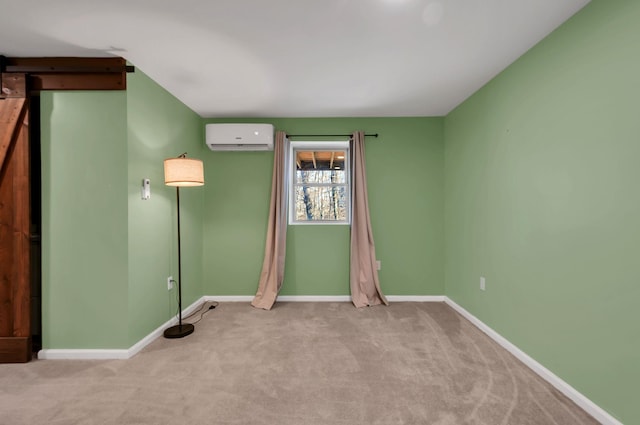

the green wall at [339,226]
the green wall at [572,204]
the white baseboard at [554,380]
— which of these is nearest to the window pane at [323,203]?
the green wall at [339,226]

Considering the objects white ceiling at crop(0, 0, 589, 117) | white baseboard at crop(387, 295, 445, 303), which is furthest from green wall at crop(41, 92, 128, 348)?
white baseboard at crop(387, 295, 445, 303)

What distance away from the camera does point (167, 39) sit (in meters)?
1.91

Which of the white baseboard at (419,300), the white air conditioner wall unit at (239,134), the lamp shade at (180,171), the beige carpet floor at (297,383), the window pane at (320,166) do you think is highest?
the white air conditioner wall unit at (239,134)

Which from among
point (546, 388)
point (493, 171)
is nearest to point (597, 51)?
point (493, 171)

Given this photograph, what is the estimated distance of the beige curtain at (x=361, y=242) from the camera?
3418 mm

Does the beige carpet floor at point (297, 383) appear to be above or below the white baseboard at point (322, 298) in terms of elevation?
below

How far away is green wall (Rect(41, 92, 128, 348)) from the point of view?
7.07 ft

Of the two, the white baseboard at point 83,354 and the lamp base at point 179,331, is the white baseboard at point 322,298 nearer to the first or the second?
the lamp base at point 179,331

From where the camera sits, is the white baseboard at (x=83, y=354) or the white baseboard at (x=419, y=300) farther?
the white baseboard at (x=83, y=354)

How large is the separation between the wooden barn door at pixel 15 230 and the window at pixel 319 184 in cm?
252

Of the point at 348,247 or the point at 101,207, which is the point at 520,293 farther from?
the point at 101,207

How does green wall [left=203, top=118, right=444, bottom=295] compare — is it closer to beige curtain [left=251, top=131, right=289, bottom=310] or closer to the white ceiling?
beige curtain [left=251, top=131, right=289, bottom=310]

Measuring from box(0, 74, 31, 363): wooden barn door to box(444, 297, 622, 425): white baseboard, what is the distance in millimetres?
3876

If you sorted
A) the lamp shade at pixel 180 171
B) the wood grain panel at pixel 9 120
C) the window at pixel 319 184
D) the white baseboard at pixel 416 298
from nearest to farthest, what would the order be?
the wood grain panel at pixel 9 120
the lamp shade at pixel 180 171
the white baseboard at pixel 416 298
the window at pixel 319 184
